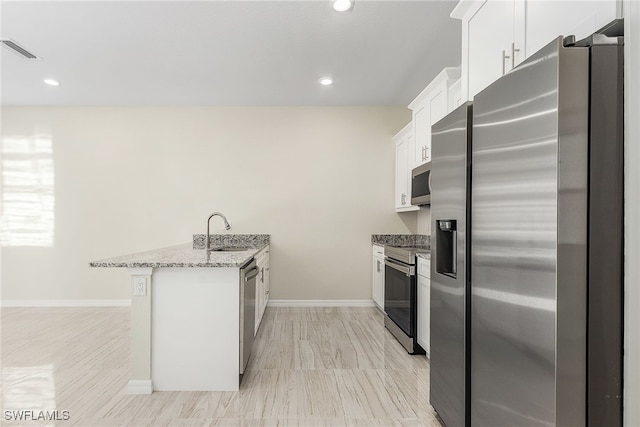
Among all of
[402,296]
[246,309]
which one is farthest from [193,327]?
[402,296]

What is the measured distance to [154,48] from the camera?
3467 mm

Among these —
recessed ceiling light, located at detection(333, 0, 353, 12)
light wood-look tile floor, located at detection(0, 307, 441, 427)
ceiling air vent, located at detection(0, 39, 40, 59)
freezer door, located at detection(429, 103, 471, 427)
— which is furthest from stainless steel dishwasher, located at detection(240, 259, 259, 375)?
ceiling air vent, located at detection(0, 39, 40, 59)

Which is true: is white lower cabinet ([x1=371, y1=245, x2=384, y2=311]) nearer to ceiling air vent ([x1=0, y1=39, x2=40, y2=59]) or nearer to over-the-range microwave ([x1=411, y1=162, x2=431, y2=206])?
over-the-range microwave ([x1=411, y1=162, x2=431, y2=206])

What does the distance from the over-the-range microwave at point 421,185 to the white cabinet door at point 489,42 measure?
1246 mm

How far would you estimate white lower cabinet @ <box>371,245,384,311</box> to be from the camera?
4516 millimetres

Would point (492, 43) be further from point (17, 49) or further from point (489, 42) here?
point (17, 49)

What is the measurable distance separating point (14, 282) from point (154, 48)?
3.83 meters

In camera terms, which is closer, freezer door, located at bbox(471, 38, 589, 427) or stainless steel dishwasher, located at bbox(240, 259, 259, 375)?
freezer door, located at bbox(471, 38, 589, 427)

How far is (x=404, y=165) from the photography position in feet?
15.1

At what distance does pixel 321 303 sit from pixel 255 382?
248 cm

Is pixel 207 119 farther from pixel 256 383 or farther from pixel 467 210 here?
pixel 467 210

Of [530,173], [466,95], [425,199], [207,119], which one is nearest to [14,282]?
[207,119]

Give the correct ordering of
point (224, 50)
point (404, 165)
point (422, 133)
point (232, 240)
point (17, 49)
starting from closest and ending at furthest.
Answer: point (17, 49) < point (224, 50) < point (422, 133) < point (404, 165) < point (232, 240)

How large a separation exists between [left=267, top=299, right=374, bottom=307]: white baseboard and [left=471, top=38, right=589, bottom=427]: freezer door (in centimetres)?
366
